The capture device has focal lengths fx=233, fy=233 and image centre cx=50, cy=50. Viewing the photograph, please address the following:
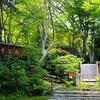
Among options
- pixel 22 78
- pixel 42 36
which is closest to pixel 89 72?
pixel 42 36

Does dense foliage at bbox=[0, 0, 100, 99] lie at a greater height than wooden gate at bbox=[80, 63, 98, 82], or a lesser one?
greater

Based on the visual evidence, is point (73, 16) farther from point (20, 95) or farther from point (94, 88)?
point (20, 95)

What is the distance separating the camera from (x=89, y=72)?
740 inches

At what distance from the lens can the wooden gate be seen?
A: 18.5 meters

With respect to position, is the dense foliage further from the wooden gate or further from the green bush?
the wooden gate

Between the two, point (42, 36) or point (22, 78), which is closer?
point (22, 78)

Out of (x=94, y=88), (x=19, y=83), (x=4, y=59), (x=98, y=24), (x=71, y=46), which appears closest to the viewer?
(x=19, y=83)

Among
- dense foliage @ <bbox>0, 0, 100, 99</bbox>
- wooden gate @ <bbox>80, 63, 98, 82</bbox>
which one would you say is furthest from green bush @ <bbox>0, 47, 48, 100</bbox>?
wooden gate @ <bbox>80, 63, 98, 82</bbox>

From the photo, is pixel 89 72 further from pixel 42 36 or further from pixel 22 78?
pixel 22 78

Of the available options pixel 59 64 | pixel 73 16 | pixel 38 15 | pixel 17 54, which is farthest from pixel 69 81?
pixel 73 16

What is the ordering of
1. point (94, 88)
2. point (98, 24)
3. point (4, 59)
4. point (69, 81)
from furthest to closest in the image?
point (98, 24) → point (69, 81) → point (94, 88) → point (4, 59)

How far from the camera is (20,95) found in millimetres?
11789

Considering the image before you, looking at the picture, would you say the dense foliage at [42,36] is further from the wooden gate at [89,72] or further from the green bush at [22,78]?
the wooden gate at [89,72]

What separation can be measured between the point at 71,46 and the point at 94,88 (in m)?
9.76
